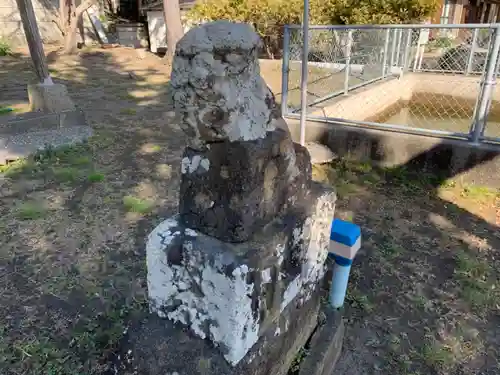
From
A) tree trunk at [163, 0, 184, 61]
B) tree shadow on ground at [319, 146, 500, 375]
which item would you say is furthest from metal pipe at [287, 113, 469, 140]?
tree trunk at [163, 0, 184, 61]

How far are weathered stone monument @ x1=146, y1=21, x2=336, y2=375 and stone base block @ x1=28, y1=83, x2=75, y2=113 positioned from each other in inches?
214

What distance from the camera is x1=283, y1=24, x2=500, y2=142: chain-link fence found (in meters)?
5.41

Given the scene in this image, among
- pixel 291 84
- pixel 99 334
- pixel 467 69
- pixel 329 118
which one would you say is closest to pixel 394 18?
pixel 467 69

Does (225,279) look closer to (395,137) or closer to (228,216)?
(228,216)

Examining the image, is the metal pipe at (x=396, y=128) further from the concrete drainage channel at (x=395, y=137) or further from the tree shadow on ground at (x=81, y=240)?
the tree shadow on ground at (x=81, y=240)

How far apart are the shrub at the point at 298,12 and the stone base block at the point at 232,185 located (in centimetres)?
1000

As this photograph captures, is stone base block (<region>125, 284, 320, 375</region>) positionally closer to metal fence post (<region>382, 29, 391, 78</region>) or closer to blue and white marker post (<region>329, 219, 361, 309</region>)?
blue and white marker post (<region>329, 219, 361, 309</region>)

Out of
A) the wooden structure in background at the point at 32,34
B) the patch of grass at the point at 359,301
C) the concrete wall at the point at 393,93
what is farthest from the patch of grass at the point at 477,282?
the wooden structure in background at the point at 32,34

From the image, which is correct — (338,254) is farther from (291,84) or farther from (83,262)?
(291,84)

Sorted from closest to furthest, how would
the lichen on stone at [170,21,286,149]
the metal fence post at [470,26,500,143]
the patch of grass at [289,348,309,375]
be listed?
the lichen on stone at [170,21,286,149] < the patch of grass at [289,348,309,375] < the metal fence post at [470,26,500,143]

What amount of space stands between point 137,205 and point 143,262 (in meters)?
0.85

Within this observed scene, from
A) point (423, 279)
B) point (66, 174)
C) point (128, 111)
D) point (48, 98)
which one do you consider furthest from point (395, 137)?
point (48, 98)

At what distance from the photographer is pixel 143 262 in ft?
8.66

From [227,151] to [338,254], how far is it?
100cm
